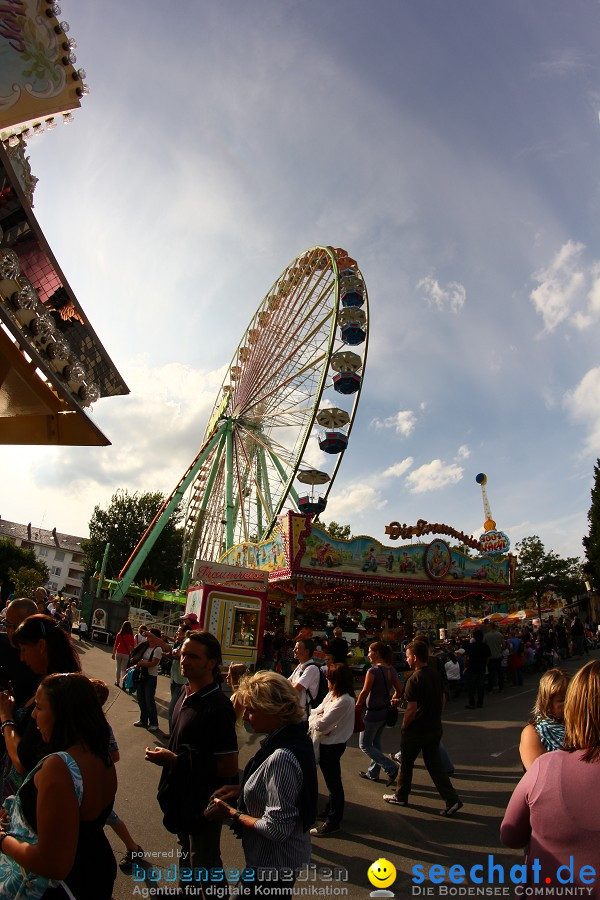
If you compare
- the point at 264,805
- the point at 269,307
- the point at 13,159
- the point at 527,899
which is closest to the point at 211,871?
the point at 264,805

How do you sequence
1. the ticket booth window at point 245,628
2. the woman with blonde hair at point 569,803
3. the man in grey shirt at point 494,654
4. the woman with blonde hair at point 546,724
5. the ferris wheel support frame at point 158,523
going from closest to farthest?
1. the woman with blonde hair at point 569,803
2. the woman with blonde hair at point 546,724
3. the man in grey shirt at point 494,654
4. the ticket booth window at point 245,628
5. the ferris wheel support frame at point 158,523

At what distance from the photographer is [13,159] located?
591cm

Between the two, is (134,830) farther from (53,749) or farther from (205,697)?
(53,749)

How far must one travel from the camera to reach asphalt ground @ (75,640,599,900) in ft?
11.1

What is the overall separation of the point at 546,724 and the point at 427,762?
2562 millimetres

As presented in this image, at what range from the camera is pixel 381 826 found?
4258mm

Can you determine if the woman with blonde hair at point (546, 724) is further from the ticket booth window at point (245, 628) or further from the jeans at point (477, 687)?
the ticket booth window at point (245, 628)

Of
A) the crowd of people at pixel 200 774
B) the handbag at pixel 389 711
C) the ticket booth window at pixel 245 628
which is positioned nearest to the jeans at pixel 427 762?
the handbag at pixel 389 711

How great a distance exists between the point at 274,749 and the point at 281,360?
21.0 meters

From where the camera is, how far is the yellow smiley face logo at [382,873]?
130 inches

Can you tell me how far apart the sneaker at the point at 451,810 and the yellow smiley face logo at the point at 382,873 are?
3.96ft

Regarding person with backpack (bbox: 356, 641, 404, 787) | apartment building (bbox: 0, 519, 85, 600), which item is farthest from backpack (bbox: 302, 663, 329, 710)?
apartment building (bbox: 0, 519, 85, 600)

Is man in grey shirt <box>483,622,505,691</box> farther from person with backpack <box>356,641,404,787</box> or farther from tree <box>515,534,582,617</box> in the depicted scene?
tree <box>515,534,582,617</box>

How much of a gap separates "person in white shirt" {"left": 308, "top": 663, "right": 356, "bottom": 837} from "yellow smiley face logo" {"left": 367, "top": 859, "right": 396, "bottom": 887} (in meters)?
0.67
